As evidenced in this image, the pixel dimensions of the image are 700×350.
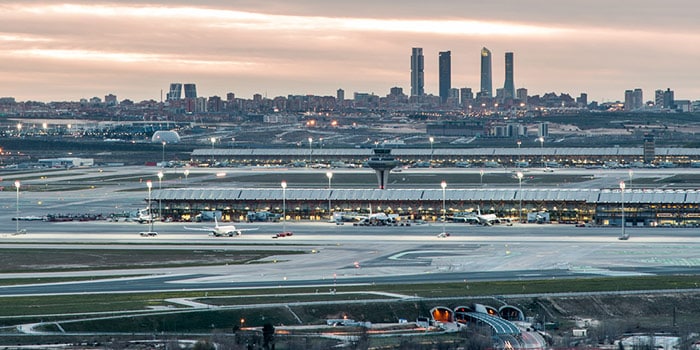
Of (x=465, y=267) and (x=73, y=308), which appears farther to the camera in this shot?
(x=465, y=267)

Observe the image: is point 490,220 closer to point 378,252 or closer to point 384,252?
point 384,252

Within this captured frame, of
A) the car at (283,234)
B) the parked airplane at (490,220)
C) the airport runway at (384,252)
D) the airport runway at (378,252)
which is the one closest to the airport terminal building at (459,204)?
the parked airplane at (490,220)

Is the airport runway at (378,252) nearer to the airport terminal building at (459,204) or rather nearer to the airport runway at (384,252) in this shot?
the airport runway at (384,252)

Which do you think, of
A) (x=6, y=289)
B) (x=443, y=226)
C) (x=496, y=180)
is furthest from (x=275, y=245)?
(x=496, y=180)

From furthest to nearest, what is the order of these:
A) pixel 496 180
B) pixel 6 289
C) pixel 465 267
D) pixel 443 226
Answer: pixel 496 180 < pixel 443 226 < pixel 465 267 < pixel 6 289

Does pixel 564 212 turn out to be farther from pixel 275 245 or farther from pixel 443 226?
pixel 275 245

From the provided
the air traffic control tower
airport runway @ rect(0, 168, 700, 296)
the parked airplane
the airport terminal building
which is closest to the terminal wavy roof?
the airport terminal building

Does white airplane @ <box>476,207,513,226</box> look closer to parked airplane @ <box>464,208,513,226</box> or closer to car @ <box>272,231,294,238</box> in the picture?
parked airplane @ <box>464,208,513,226</box>
